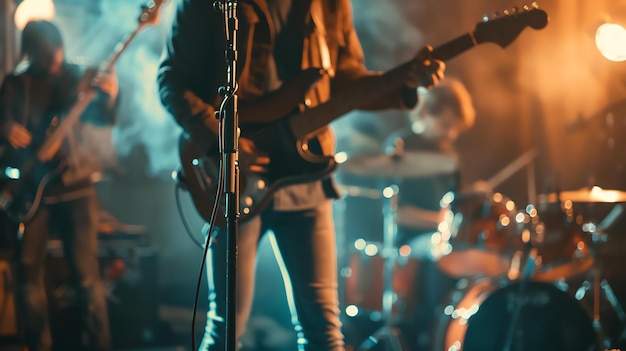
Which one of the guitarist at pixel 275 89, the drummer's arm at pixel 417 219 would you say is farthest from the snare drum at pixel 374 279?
the guitarist at pixel 275 89

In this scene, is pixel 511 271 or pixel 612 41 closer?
pixel 511 271

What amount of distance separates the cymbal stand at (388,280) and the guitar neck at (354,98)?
5.50 ft

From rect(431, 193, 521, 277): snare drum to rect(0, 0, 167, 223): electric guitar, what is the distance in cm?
189

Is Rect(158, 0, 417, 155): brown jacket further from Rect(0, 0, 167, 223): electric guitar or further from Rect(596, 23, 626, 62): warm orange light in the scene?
Rect(596, 23, 626, 62): warm orange light

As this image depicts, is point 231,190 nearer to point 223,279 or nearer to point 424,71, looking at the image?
point 223,279

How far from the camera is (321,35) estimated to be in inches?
106

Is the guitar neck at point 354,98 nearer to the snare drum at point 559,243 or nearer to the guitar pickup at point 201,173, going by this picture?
the guitar pickup at point 201,173

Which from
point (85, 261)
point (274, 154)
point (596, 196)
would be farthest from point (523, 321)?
point (85, 261)

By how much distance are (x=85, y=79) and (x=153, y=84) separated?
0.81 meters

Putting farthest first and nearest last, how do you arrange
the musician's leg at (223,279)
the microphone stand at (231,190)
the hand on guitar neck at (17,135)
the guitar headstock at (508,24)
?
1. the hand on guitar neck at (17,135)
2. the guitar headstock at (508,24)
3. the musician's leg at (223,279)
4. the microphone stand at (231,190)

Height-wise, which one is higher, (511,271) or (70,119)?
(70,119)

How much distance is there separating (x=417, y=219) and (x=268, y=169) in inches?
75.2

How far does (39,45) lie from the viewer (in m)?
4.14

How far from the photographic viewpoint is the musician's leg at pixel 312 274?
2.48m
